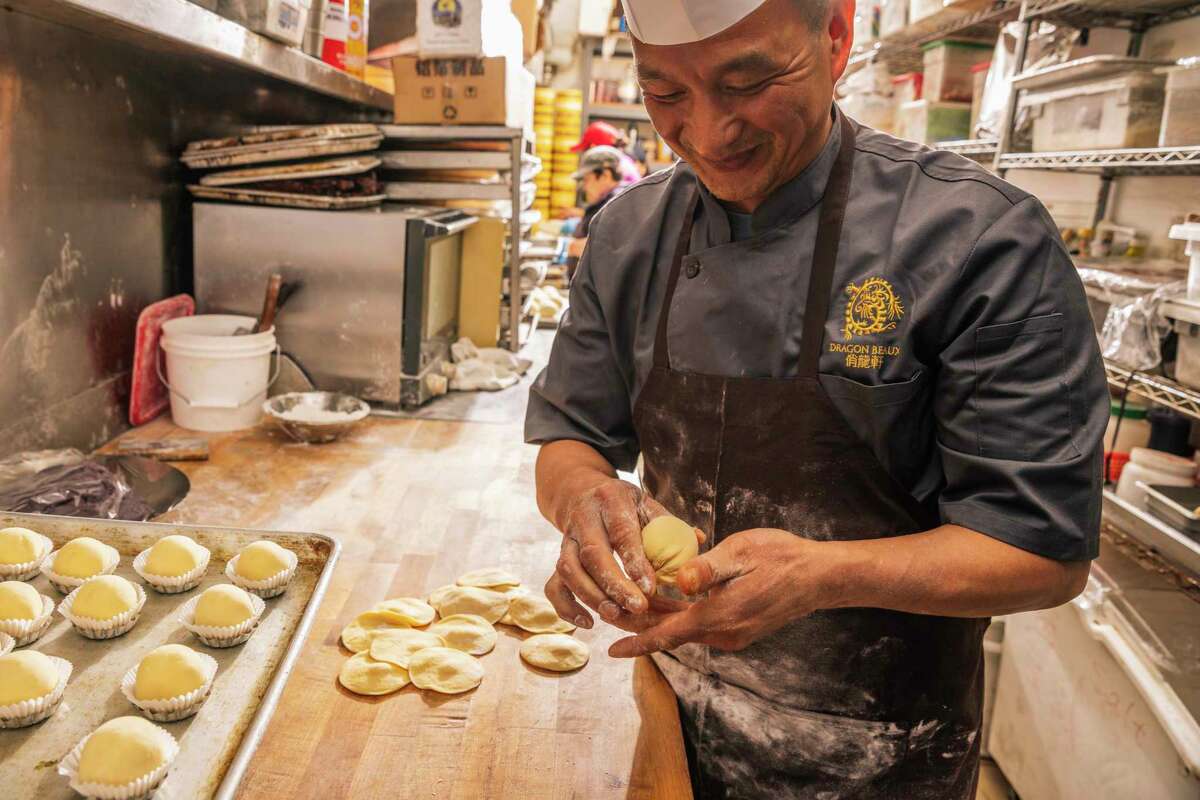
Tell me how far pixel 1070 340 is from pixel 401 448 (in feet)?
6.51

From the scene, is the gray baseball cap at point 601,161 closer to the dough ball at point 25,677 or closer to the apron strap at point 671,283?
the apron strap at point 671,283

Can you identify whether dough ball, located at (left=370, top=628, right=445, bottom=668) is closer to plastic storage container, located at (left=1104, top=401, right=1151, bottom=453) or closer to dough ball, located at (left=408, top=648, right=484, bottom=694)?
dough ball, located at (left=408, top=648, right=484, bottom=694)

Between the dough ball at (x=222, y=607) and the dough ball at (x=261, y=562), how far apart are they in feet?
0.21

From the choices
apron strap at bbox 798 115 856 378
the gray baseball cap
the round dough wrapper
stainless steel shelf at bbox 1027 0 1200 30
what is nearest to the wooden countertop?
the round dough wrapper

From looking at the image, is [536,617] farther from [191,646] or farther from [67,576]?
[67,576]

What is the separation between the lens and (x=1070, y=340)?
1.06 meters

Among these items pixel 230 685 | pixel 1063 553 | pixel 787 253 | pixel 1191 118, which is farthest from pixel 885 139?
pixel 1191 118

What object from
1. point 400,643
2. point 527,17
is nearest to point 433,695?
point 400,643

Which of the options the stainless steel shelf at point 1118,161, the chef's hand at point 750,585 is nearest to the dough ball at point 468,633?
the chef's hand at point 750,585

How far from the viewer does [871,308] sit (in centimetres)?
119

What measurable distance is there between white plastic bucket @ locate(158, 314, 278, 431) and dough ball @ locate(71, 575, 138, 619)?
135 centimetres

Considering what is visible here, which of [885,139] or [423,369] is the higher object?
[885,139]

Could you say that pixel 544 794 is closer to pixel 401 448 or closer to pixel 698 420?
pixel 698 420

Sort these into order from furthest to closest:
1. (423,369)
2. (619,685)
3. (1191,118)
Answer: (423,369) < (1191,118) < (619,685)
